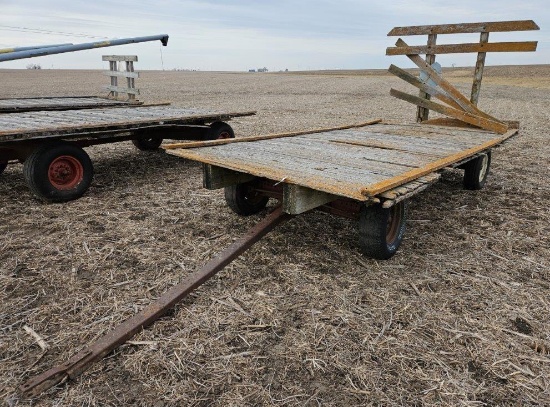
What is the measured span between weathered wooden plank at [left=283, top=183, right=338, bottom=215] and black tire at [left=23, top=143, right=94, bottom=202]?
325 centimetres

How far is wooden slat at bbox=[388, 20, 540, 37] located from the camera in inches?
271

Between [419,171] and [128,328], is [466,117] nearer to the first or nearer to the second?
[419,171]

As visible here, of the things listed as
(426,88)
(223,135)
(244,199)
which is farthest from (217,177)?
(426,88)

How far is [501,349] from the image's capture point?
8.38ft

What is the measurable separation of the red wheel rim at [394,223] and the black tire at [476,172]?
2.56 meters

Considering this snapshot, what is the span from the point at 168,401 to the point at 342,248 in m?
2.20

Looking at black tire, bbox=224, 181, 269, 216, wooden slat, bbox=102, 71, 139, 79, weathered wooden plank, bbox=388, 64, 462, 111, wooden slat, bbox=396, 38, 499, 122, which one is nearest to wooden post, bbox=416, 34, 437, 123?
wooden slat, bbox=396, 38, 499, 122

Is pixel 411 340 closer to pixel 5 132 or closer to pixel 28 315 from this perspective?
pixel 28 315

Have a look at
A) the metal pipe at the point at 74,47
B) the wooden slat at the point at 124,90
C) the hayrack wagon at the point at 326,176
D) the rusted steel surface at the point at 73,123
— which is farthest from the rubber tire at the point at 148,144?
the hayrack wagon at the point at 326,176

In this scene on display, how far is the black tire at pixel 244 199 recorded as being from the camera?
450 cm

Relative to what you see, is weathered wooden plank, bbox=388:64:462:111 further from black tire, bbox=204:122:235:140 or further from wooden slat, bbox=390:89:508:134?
black tire, bbox=204:122:235:140

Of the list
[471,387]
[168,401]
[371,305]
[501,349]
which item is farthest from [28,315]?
[501,349]

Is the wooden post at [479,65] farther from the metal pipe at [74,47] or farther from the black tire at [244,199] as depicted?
the metal pipe at [74,47]

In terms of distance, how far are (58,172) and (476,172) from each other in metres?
5.49
